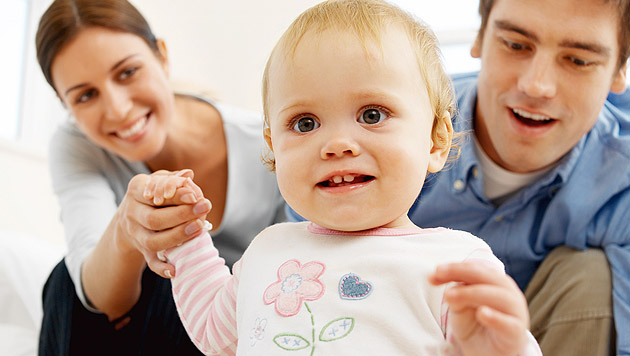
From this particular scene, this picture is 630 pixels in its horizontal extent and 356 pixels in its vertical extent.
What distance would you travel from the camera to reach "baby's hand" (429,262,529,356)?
594 mm

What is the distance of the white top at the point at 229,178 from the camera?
162 centimetres

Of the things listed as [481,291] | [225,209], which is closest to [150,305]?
[225,209]

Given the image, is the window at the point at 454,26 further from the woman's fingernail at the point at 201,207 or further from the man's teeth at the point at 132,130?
the woman's fingernail at the point at 201,207

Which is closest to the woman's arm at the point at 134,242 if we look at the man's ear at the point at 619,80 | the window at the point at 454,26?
the man's ear at the point at 619,80

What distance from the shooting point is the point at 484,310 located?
59 centimetres

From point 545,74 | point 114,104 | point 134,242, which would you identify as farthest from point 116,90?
point 545,74

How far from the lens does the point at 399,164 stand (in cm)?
75

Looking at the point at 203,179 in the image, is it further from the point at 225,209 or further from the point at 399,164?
the point at 399,164

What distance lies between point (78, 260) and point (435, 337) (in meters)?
0.95

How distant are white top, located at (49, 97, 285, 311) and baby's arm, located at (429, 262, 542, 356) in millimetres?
1124

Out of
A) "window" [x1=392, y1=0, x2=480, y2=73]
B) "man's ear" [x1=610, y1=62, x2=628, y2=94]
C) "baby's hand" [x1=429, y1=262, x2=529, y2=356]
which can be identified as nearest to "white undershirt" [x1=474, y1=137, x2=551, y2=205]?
"man's ear" [x1=610, y1=62, x2=628, y2=94]

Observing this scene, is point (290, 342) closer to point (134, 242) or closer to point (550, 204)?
point (134, 242)

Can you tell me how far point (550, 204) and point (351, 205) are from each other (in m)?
0.85

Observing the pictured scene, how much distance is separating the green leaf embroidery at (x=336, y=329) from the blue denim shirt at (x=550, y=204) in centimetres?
80
